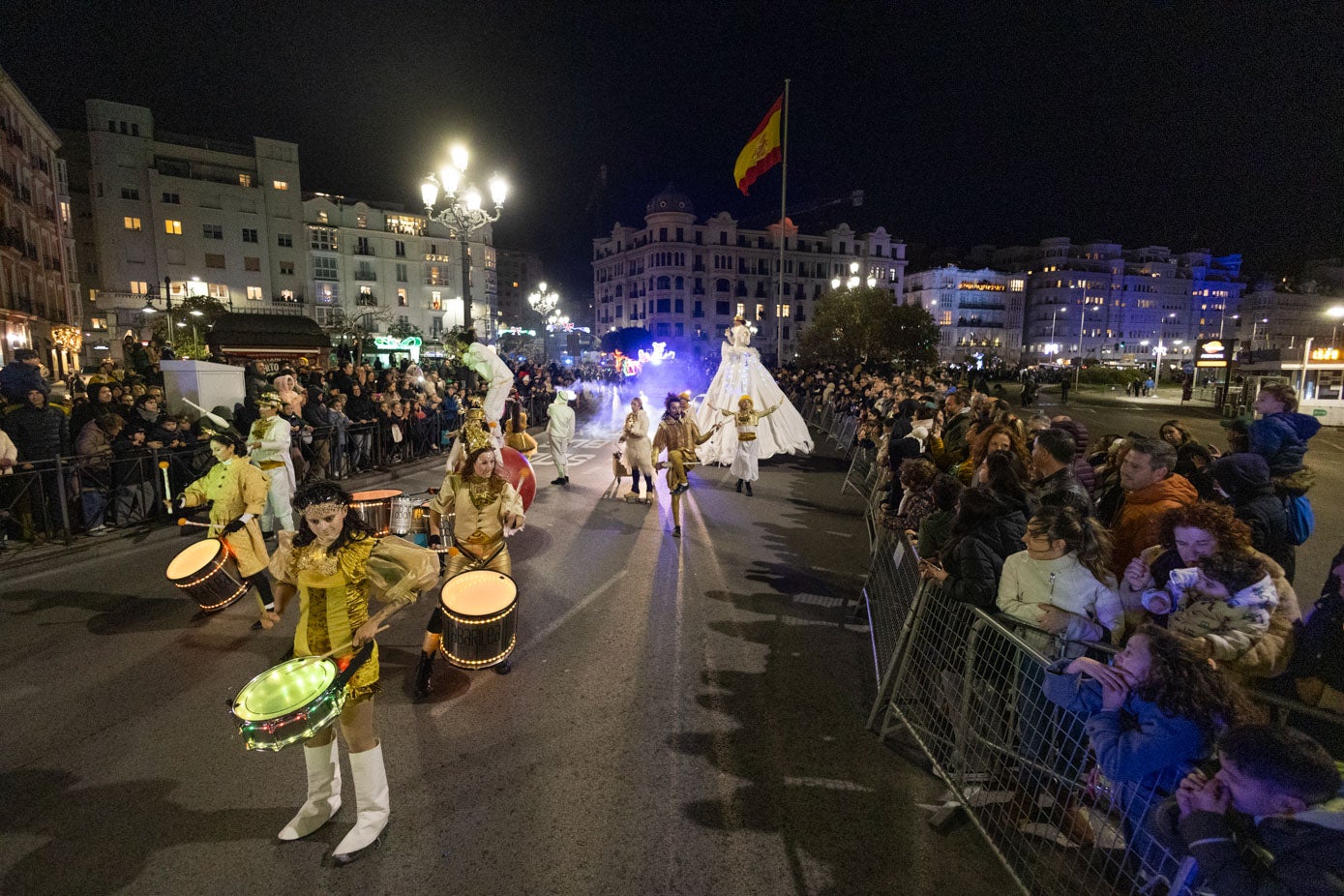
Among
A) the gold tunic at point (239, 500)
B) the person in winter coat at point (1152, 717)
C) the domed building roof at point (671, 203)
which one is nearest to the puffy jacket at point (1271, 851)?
the person in winter coat at point (1152, 717)

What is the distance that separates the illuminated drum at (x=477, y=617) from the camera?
425cm

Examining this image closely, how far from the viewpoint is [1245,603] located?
3104 millimetres

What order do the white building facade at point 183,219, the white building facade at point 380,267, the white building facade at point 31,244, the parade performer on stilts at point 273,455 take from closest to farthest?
the parade performer on stilts at point 273,455, the white building facade at point 31,244, the white building facade at point 183,219, the white building facade at point 380,267

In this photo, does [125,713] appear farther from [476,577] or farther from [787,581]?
[787,581]

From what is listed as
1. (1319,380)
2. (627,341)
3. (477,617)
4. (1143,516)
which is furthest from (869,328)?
(477,617)

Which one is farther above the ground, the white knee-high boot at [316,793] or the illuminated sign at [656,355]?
the illuminated sign at [656,355]

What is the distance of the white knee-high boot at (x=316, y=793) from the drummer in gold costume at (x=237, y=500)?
301 centimetres

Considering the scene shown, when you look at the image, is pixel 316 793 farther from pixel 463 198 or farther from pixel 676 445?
pixel 463 198

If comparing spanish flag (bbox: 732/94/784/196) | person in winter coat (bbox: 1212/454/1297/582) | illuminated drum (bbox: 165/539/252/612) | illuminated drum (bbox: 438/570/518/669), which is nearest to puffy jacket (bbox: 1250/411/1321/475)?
person in winter coat (bbox: 1212/454/1297/582)

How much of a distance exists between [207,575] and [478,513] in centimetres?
225

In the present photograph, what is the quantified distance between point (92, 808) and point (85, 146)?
65097 millimetres

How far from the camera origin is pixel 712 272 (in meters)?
77.4

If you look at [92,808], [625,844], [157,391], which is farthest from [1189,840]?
[157,391]

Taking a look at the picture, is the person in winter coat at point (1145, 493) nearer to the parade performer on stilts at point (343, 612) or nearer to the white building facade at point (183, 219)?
the parade performer on stilts at point (343, 612)
